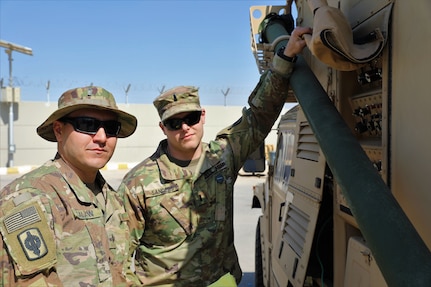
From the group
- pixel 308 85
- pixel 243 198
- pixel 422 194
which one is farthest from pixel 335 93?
pixel 243 198

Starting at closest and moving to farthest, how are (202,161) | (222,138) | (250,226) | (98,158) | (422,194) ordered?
1. (422,194)
2. (98,158)
3. (202,161)
4. (222,138)
5. (250,226)

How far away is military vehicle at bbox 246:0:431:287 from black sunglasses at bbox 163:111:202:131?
2.12ft

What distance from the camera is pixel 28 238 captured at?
Result: 1.48 metres

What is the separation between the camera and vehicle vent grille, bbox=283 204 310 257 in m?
2.63

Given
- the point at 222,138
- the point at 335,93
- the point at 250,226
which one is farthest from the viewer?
the point at 250,226

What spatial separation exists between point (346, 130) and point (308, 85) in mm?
485

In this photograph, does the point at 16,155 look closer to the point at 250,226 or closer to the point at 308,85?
the point at 250,226

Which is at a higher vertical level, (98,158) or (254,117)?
(254,117)

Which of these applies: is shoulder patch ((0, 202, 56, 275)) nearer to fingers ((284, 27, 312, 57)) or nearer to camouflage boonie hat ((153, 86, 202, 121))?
camouflage boonie hat ((153, 86, 202, 121))

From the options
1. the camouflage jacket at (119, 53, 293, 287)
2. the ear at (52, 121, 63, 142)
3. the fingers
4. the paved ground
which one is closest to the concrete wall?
the paved ground

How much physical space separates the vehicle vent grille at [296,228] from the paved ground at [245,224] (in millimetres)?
2599

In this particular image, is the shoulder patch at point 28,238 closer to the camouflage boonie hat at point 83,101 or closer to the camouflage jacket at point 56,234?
the camouflage jacket at point 56,234

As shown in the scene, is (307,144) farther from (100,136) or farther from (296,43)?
(100,136)

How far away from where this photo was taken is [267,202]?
4.28 meters
